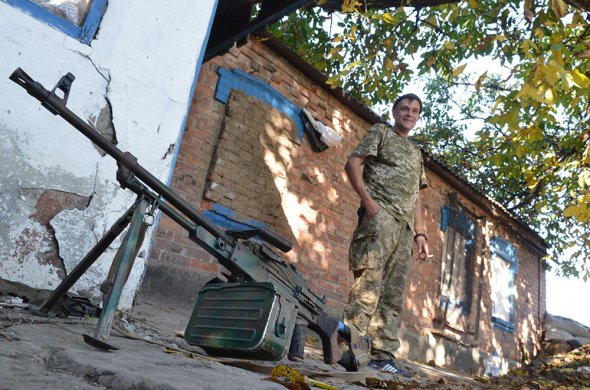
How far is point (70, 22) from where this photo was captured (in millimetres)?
2791

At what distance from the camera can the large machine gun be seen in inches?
69.1

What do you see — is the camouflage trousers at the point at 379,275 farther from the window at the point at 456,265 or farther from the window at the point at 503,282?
the window at the point at 503,282

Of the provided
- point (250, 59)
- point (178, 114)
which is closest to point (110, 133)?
point (178, 114)

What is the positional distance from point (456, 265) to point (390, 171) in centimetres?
533

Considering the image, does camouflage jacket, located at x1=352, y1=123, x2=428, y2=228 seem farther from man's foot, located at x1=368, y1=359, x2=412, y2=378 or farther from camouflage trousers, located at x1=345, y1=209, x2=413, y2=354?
man's foot, located at x1=368, y1=359, x2=412, y2=378

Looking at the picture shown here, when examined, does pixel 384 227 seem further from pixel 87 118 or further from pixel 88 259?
pixel 87 118

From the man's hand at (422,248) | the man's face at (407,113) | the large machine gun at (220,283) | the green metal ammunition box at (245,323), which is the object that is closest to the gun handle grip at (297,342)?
the large machine gun at (220,283)

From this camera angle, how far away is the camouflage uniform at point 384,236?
312cm

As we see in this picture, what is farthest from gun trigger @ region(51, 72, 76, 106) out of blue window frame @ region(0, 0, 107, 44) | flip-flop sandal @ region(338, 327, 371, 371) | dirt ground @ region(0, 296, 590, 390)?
flip-flop sandal @ region(338, 327, 371, 371)

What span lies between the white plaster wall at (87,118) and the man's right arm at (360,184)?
1.24 m

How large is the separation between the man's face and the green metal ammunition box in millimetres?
2028

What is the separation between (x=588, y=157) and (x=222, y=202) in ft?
10.3

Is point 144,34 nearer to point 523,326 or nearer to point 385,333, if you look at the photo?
point 385,333

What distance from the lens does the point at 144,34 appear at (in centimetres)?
310
